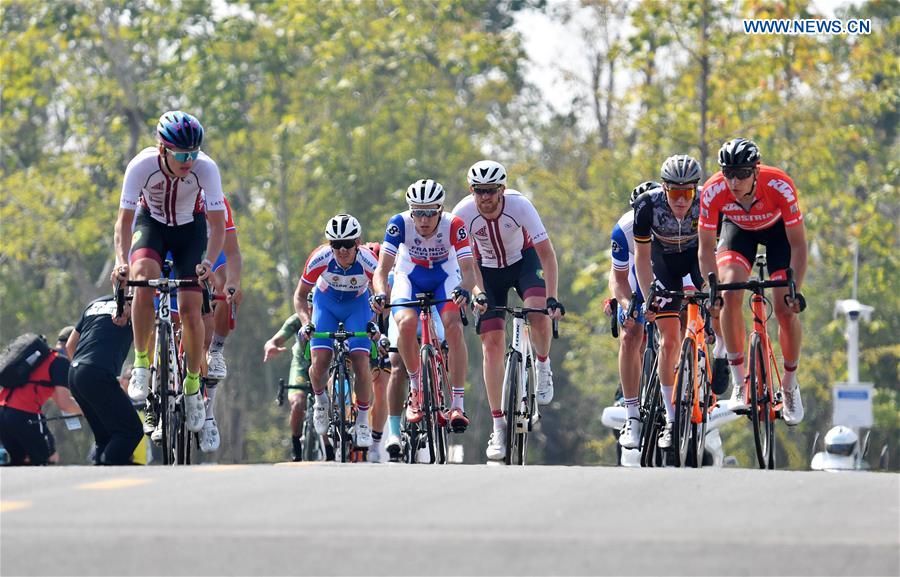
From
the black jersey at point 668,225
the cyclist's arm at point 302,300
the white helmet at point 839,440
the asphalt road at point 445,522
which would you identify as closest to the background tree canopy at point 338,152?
the white helmet at point 839,440

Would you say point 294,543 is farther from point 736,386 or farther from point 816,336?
point 816,336

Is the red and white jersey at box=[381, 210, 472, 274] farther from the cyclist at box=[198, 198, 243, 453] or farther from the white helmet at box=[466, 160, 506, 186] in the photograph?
the cyclist at box=[198, 198, 243, 453]

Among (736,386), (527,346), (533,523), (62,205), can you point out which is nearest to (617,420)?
(527,346)

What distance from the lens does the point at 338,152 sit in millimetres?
48656

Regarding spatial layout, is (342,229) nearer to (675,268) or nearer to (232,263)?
(232,263)

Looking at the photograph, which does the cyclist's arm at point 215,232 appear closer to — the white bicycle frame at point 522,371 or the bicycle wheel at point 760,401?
the white bicycle frame at point 522,371

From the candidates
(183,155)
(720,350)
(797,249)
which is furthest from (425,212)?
(797,249)

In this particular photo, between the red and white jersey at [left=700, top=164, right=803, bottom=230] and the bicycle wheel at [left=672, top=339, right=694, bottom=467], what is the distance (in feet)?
2.80

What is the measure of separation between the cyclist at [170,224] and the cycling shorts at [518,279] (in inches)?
115

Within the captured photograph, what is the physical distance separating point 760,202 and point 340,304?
4806 millimetres

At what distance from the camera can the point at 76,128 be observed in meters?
49.5

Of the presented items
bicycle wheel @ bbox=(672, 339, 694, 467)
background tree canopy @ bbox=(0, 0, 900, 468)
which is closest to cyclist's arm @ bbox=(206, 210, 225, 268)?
bicycle wheel @ bbox=(672, 339, 694, 467)

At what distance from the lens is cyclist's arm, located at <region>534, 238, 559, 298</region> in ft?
50.6

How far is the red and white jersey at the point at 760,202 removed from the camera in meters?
13.3
